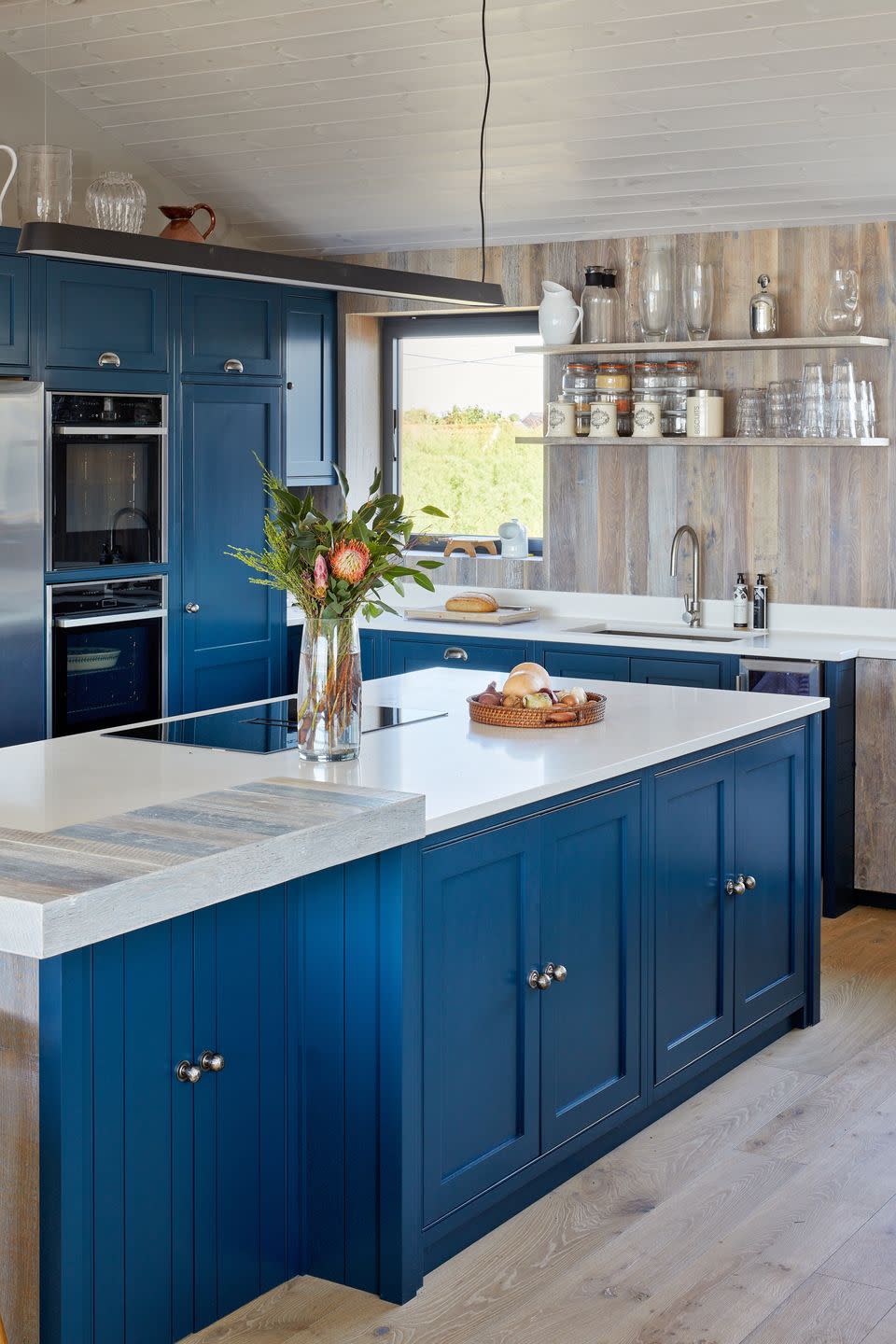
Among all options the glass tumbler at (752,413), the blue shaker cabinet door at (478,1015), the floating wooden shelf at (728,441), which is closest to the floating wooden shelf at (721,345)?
the glass tumbler at (752,413)

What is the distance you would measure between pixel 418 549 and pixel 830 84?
2696 millimetres

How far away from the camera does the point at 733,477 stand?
5.85m

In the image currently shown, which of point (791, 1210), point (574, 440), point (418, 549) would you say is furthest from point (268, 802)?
point (418, 549)

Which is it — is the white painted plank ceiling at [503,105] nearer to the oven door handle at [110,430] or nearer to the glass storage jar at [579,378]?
the glass storage jar at [579,378]

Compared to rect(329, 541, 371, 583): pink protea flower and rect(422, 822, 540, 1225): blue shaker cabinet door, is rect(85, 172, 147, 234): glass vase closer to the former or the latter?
rect(329, 541, 371, 583): pink protea flower

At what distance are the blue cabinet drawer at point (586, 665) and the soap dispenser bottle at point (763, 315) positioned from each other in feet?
4.05

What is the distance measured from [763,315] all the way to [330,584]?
293 centimetres

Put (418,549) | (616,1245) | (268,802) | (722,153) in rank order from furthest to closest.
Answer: (418,549) < (722,153) < (616,1245) < (268,802)

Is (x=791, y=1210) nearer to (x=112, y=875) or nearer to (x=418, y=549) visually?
(x=112, y=875)

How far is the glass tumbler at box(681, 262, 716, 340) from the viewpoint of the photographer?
5594mm

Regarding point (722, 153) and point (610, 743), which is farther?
point (722, 153)

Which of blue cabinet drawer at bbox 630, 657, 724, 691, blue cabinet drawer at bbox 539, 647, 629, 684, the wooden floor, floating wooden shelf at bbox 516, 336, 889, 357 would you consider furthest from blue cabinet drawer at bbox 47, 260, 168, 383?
the wooden floor

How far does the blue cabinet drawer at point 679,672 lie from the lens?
17.5 ft

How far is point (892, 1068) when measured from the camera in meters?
3.91
